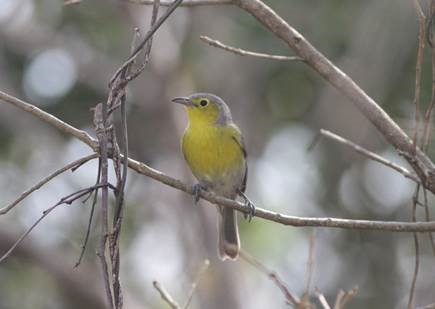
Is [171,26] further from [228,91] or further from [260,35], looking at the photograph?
[260,35]

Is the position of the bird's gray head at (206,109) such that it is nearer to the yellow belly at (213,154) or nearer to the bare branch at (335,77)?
the yellow belly at (213,154)

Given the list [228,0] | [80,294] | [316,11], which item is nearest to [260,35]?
[316,11]

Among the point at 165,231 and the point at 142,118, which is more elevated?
the point at 142,118

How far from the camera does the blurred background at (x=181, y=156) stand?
778 cm

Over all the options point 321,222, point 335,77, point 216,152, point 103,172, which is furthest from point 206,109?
point 103,172

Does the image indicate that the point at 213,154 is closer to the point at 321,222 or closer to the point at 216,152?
the point at 216,152

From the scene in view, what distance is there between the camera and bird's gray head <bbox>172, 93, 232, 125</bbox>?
573 centimetres

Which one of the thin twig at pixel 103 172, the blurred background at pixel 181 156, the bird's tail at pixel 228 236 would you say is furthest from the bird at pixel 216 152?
the thin twig at pixel 103 172

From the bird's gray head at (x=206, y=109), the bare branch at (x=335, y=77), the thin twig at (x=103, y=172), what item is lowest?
the thin twig at (x=103, y=172)

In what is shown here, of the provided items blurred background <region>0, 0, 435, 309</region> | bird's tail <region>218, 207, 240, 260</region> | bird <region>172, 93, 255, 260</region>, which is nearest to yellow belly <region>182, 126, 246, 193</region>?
bird <region>172, 93, 255, 260</region>

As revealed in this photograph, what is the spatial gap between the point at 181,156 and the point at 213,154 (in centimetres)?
354

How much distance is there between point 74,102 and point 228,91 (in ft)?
6.04

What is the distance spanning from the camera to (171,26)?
32.7 feet

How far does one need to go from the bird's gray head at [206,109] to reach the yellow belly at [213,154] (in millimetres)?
122
